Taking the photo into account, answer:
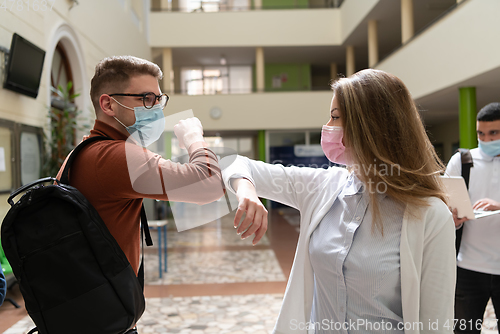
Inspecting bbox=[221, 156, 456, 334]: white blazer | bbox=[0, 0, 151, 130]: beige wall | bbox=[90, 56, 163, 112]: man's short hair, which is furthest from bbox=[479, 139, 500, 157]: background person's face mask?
bbox=[0, 0, 151, 130]: beige wall

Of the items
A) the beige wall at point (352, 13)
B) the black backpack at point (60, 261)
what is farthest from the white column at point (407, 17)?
the black backpack at point (60, 261)

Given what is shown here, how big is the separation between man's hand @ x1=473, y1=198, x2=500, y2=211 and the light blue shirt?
1379 mm

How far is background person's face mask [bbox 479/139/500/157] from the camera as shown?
7.82 ft

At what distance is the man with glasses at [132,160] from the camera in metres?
1.03

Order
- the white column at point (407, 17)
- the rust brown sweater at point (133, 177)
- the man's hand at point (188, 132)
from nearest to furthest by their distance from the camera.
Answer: the rust brown sweater at point (133, 177) → the man's hand at point (188, 132) → the white column at point (407, 17)

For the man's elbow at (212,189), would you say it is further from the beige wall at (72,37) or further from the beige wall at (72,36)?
the beige wall at (72,36)

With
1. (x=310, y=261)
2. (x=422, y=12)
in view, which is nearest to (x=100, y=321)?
(x=310, y=261)

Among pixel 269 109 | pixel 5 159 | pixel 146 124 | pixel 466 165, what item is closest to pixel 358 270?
pixel 146 124

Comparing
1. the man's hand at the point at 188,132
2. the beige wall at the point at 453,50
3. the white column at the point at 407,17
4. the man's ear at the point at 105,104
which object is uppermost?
the white column at the point at 407,17

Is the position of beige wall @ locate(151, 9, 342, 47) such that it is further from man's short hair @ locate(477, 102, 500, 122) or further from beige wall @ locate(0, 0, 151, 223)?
man's short hair @ locate(477, 102, 500, 122)

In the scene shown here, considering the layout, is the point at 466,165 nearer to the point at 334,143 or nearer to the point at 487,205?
the point at 487,205

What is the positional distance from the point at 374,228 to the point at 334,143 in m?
0.30

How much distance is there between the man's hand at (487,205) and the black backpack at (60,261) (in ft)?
6.87

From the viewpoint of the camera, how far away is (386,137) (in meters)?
1.17
